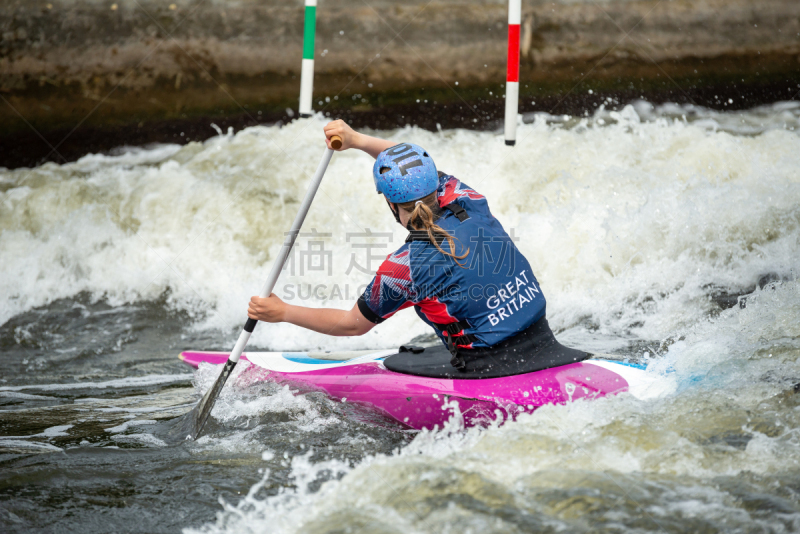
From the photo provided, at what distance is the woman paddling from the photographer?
271 centimetres

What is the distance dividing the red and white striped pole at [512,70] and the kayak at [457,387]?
194cm

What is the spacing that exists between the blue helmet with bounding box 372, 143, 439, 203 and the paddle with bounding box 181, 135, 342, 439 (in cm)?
49

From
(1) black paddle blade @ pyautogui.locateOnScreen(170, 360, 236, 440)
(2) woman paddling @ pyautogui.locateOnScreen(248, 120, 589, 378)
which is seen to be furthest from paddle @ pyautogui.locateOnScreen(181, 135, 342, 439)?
(2) woman paddling @ pyautogui.locateOnScreen(248, 120, 589, 378)

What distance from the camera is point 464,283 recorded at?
272 cm

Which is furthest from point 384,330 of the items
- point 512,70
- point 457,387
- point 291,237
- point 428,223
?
point 428,223

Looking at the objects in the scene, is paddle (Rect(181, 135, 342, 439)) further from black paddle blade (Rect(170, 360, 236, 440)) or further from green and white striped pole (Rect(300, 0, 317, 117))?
green and white striped pole (Rect(300, 0, 317, 117))

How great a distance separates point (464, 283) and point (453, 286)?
0.05 meters

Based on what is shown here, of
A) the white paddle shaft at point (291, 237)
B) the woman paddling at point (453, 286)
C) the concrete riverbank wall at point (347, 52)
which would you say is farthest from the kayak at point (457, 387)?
the concrete riverbank wall at point (347, 52)

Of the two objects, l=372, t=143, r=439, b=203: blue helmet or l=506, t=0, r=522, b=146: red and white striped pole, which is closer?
l=372, t=143, r=439, b=203: blue helmet

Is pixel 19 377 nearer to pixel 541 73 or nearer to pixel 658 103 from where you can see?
pixel 541 73

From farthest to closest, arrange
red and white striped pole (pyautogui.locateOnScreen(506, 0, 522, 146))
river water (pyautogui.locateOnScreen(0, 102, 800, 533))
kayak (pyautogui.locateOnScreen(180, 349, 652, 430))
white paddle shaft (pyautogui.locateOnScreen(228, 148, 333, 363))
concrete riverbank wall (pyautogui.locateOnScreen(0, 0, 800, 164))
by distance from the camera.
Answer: concrete riverbank wall (pyautogui.locateOnScreen(0, 0, 800, 164))
red and white striped pole (pyautogui.locateOnScreen(506, 0, 522, 146))
white paddle shaft (pyautogui.locateOnScreen(228, 148, 333, 363))
kayak (pyautogui.locateOnScreen(180, 349, 652, 430))
river water (pyautogui.locateOnScreen(0, 102, 800, 533))

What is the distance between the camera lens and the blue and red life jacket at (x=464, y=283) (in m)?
2.71

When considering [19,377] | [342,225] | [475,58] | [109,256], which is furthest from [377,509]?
[475,58]

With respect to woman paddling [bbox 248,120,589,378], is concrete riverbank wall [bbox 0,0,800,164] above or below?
above
